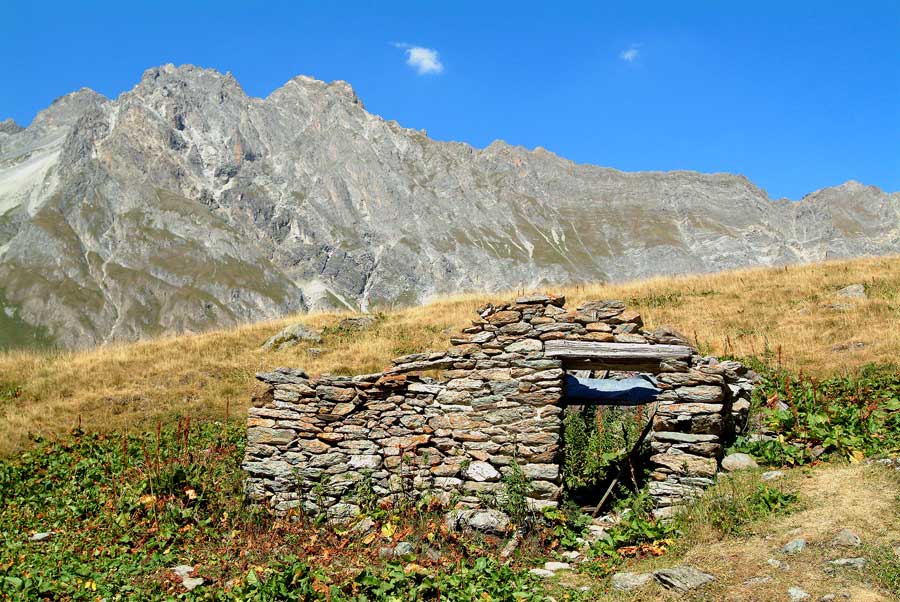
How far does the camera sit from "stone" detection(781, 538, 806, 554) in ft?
21.6

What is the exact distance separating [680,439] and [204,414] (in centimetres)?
1169

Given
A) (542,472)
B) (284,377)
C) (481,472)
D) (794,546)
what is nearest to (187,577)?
(284,377)

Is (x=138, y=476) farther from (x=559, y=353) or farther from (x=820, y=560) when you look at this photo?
(x=820, y=560)

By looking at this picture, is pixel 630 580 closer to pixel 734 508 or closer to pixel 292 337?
pixel 734 508

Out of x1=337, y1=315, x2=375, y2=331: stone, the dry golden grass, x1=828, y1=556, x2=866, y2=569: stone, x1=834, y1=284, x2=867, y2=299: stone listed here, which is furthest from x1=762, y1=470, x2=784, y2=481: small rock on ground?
x1=337, y1=315, x2=375, y2=331: stone

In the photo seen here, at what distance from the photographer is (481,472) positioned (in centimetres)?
988

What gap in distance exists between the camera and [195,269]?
193000 millimetres

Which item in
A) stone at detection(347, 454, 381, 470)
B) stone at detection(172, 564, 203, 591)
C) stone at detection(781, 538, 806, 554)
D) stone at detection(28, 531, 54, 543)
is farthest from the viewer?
stone at detection(347, 454, 381, 470)

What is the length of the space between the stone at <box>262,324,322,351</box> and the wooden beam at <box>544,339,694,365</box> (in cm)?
1315

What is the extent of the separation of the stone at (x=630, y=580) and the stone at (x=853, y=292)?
17244mm

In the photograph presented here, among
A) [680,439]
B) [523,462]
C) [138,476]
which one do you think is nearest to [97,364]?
[138,476]

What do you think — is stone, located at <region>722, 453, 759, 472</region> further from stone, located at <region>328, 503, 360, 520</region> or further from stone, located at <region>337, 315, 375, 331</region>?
stone, located at <region>337, 315, 375, 331</region>

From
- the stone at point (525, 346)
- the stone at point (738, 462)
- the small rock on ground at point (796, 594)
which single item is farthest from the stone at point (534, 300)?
the small rock on ground at point (796, 594)

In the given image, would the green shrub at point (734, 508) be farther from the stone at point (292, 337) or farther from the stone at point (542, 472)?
the stone at point (292, 337)
